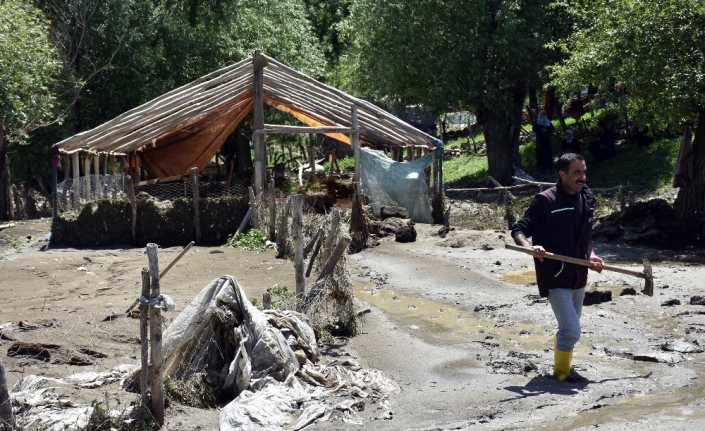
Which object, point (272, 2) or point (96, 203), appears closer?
point (96, 203)

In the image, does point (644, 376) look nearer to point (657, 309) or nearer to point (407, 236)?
point (657, 309)

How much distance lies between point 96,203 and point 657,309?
12478 mm

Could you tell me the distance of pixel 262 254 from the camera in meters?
16.6

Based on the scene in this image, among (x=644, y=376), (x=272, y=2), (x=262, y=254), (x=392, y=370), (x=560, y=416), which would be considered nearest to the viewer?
(x=560, y=416)

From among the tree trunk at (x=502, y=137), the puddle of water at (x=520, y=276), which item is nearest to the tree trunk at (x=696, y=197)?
the puddle of water at (x=520, y=276)

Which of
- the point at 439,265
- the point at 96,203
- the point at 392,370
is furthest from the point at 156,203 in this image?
the point at 392,370

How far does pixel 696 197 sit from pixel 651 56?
3137 mm

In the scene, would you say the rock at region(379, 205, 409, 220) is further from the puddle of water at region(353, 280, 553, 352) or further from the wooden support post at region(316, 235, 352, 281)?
the wooden support post at region(316, 235, 352, 281)

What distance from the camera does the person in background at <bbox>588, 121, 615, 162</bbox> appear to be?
25875 mm

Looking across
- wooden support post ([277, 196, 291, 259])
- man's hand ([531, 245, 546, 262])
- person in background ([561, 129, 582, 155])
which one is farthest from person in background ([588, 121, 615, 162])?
man's hand ([531, 245, 546, 262])

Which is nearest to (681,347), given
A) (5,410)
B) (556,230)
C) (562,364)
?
(562,364)

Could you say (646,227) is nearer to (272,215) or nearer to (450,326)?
(272,215)

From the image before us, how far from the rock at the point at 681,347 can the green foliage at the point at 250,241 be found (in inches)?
382

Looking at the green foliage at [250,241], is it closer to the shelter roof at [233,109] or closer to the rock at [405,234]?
the rock at [405,234]
